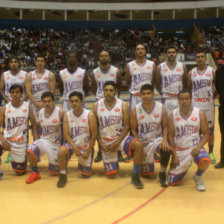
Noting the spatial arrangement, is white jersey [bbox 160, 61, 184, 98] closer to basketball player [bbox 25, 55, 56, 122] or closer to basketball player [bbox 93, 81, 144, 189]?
basketball player [bbox 93, 81, 144, 189]

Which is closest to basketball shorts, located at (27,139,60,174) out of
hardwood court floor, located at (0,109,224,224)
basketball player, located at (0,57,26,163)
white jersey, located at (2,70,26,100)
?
hardwood court floor, located at (0,109,224,224)

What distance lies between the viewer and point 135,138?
146 inches

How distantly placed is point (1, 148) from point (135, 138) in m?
1.81

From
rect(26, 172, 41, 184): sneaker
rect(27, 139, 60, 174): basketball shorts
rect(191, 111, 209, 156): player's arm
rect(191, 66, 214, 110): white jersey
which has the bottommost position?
rect(26, 172, 41, 184): sneaker

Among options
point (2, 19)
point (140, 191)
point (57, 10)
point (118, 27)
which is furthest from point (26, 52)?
point (140, 191)

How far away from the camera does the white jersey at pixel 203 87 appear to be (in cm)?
441

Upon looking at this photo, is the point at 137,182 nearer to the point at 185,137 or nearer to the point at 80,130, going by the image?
the point at 185,137

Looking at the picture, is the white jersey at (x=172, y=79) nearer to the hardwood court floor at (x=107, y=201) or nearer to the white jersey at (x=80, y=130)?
the hardwood court floor at (x=107, y=201)

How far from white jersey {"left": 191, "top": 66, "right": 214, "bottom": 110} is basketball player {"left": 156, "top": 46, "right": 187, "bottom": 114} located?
185mm

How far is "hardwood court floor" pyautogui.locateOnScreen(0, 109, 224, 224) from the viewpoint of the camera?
2727 mm

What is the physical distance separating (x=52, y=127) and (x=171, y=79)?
197cm

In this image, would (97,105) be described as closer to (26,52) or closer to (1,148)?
(1,148)

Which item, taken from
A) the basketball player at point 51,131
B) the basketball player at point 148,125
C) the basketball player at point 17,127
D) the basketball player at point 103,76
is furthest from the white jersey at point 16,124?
the basketball player at point 148,125

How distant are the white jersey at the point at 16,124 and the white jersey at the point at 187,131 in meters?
2.07
